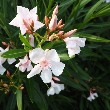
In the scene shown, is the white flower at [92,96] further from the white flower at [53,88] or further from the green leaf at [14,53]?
the green leaf at [14,53]

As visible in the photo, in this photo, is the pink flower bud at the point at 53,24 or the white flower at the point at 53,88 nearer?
the pink flower bud at the point at 53,24

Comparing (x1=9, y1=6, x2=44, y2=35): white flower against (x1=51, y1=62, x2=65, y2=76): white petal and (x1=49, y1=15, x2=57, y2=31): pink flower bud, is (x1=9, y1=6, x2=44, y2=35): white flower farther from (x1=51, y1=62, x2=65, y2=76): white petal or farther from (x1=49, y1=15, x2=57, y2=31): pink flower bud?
(x1=51, y1=62, x2=65, y2=76): white petal

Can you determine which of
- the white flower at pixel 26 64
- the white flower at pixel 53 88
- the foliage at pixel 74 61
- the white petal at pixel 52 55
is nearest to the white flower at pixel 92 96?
the foliage at pixel 74 61

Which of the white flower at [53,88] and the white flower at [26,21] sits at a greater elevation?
the white flower at [26,21]

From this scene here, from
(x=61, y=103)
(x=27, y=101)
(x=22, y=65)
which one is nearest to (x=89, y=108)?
(x=61, y=103)

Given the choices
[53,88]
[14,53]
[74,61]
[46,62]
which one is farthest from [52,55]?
[74,61]

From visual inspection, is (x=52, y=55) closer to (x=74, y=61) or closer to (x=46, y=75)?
(x=46, y=75)

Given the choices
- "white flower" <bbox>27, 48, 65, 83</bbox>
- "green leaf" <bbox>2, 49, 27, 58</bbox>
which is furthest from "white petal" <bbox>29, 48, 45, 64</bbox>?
"green leaf" <bbox>2, 49, 27, 58</bbox>
